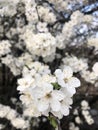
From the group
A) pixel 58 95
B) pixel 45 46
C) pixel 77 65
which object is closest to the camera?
pixel 58 95

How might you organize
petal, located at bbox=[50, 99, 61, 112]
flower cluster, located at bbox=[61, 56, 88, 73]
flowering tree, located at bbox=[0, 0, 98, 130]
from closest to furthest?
petal, located at bbox=[50, 99, 61, 112] < flowering tree, located at bbox=[0, 0, 98, 130] < flower cluster, located at bbox=[61, 56, 88, 73]

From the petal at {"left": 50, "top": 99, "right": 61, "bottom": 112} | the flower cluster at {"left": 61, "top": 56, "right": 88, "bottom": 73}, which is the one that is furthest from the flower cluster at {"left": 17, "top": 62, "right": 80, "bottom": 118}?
the flower cluster at {"left": 61, "top": 56, "right": 88, "bottom": 73}


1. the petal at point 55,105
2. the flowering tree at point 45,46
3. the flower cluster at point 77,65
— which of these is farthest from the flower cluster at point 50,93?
the flower cluster at point 77,65

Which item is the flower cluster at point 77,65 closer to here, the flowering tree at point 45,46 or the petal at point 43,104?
the flowering tree at point 45,46

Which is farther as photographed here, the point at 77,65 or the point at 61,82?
the point at 77,65

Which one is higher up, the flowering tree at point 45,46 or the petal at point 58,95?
the flowering tree at point 45,46

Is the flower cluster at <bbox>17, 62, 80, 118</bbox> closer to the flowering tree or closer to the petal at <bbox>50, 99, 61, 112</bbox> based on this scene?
the petal at <bbox>50, 99, 61, 112</bbox>

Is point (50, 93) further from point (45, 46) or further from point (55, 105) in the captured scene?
point (45, 46)

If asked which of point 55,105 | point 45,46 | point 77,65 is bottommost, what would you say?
point 55,105

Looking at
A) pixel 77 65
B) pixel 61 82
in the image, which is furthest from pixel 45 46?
pixel 61 82

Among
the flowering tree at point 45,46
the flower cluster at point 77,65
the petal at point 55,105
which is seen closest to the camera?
the petal at point 55,105

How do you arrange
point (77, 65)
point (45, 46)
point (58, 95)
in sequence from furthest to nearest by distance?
point (77, 65) < point (45, 46) < point (58, 95)

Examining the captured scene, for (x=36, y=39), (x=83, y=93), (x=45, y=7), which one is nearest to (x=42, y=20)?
(x=45, y=7)
